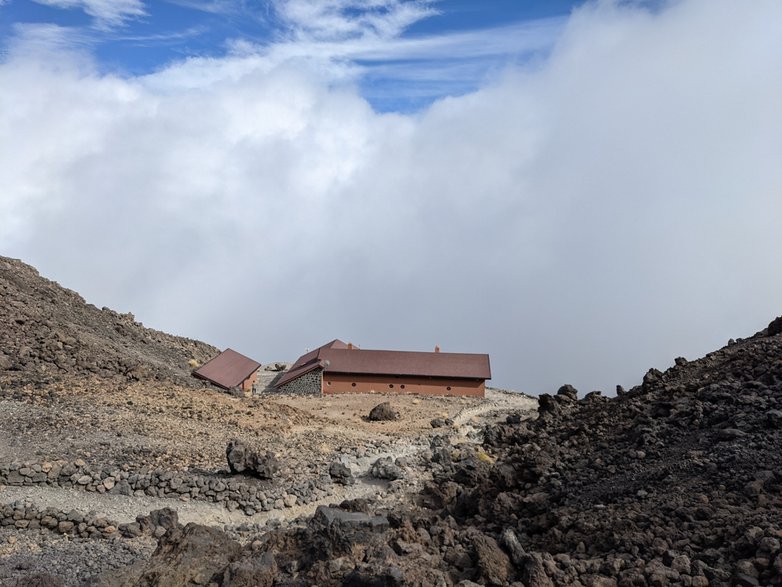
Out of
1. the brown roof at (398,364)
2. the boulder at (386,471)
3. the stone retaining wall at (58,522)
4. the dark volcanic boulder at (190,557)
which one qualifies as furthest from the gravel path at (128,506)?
the brown roof at (398,364)

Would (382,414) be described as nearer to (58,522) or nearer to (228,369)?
(228,369)

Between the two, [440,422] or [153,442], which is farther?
[440,422]

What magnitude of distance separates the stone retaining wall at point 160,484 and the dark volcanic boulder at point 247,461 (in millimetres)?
283

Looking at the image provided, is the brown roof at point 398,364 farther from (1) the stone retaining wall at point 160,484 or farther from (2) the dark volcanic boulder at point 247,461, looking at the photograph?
(1) the stone retaining wall at point 160,484

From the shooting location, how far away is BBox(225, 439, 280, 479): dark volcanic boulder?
19609 mm

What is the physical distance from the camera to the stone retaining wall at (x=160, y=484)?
18062 mm

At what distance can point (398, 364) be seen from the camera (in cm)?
4056

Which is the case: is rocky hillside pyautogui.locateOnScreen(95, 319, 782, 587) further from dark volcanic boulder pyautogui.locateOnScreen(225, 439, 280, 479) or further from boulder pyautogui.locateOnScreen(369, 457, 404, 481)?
dark volcanic boulder pyautogui.locateOnScreen(225, 439, 280, 479)

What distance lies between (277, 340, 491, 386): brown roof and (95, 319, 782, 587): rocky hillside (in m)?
19.5

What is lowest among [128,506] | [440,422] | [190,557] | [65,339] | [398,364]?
[190,557]

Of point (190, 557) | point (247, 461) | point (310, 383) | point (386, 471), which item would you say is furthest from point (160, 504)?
point (310, 383)

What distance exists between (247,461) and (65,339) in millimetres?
11527

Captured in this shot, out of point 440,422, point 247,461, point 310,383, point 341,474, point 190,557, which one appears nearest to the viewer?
point 190,557

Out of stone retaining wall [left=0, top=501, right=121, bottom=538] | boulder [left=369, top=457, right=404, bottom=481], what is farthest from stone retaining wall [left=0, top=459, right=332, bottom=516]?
boulder [left=369, top=457, right=404, bottom=481]
